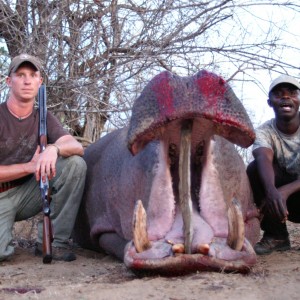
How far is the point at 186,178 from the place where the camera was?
10.2 ft

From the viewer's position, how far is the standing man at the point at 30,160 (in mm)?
4727

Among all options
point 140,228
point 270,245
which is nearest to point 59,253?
point 270,245

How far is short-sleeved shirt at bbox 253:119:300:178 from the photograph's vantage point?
478 centimetres

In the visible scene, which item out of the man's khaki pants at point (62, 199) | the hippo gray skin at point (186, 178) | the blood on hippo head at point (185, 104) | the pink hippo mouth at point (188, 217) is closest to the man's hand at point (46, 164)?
the man's khaki pants at point (62, 199)

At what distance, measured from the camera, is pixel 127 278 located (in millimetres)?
3213

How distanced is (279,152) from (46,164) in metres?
1.70

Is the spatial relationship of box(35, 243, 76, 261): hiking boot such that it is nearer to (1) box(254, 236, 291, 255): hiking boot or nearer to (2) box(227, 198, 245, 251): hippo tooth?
(1) box(254, 236, 291, 255): hiking boot

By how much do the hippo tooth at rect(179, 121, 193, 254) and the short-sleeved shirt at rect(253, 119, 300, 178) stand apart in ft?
5.77

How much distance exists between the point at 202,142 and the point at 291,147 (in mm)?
1639

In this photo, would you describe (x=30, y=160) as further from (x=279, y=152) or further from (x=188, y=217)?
(x=188, y=217)

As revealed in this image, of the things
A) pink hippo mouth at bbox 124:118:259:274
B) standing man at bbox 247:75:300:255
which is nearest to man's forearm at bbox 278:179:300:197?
standing man at bbox 247:75:300:255

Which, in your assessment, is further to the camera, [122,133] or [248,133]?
→ [122,133]

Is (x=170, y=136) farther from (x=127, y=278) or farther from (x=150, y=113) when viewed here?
(x=127, y=278)

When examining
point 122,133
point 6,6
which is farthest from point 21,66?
point 6,6
